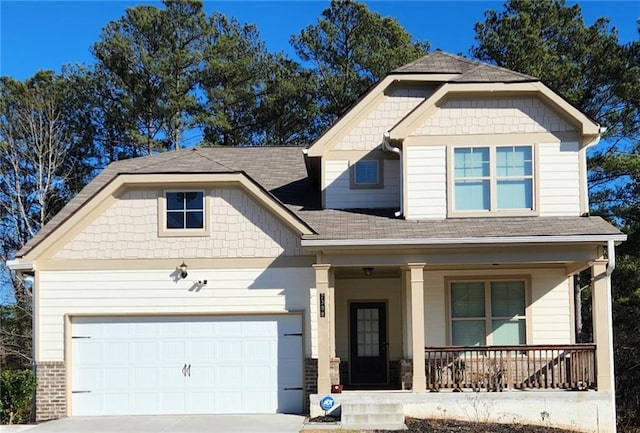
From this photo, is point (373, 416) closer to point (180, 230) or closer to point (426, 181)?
point (426, 181)

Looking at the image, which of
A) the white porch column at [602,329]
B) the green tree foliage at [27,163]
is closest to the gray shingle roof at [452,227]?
the white porch column at [602,329]

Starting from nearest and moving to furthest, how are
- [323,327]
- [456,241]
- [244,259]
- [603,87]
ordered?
1. [456,241]
2. [323,327]
3. [244,259]
4. [603,87]

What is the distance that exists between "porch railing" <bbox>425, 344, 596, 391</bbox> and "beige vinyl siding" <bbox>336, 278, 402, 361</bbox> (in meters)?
2.29

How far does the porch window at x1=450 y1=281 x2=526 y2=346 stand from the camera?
15125mm

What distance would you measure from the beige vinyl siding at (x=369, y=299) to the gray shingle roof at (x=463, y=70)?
4.68 meters

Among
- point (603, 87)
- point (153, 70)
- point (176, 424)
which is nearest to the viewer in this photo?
point (176, 424)

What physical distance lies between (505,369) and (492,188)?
138 inches

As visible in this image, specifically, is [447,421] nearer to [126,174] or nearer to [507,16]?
[126,174]

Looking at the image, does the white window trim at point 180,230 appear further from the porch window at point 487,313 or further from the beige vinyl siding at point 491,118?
the porch window at point 487,313

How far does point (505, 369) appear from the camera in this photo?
1366 centimetres

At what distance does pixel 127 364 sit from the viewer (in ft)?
46.8

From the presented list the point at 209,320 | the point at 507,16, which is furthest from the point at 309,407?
the point at 507,16

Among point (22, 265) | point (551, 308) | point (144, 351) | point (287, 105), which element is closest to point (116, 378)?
point (144, 351)

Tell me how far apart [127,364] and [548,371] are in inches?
326
